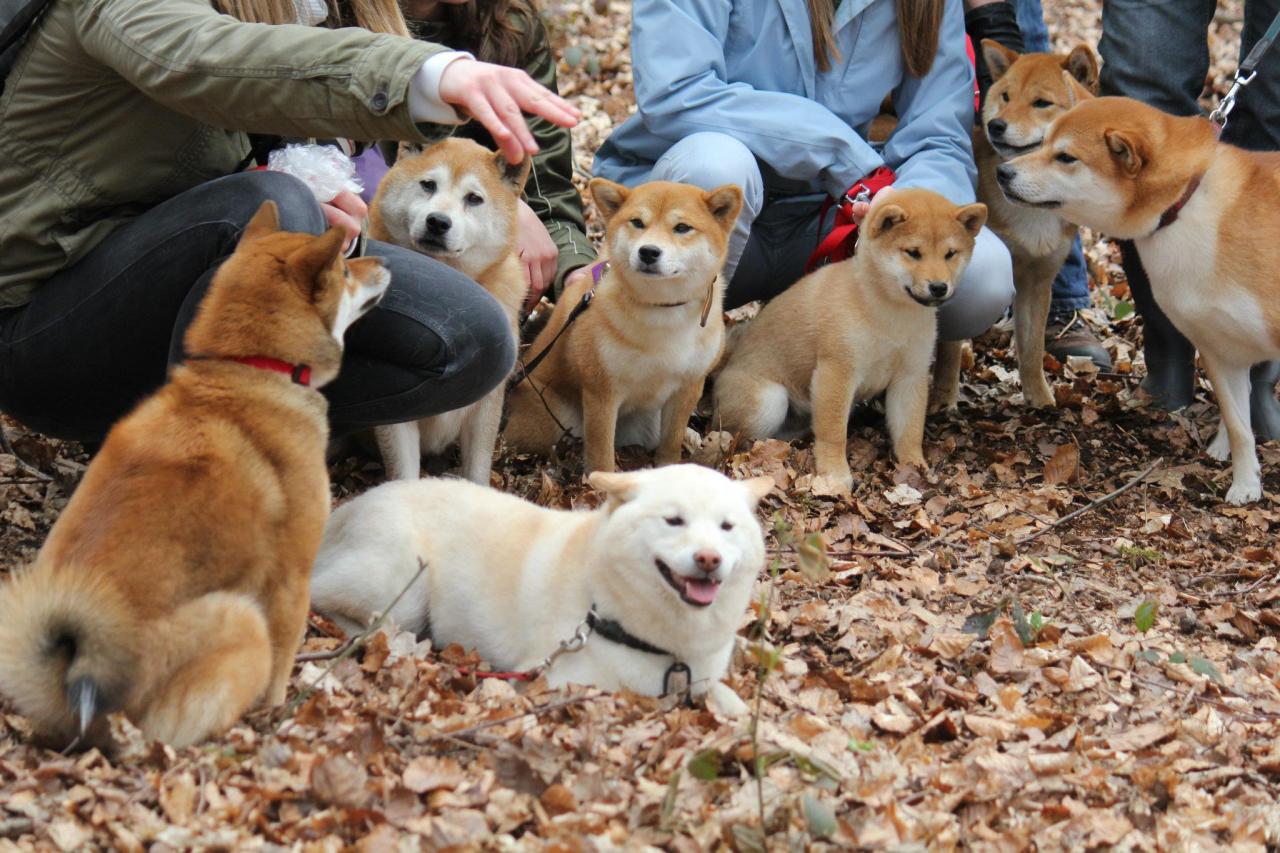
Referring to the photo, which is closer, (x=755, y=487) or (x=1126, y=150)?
(x=755, y=487)

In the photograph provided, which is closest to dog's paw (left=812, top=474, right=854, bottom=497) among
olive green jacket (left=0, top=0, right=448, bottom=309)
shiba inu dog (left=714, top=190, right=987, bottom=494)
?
shiba inu dog (left=714, top=190, right=987, bottom=494)

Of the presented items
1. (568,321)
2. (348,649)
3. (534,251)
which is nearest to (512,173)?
(534,251)

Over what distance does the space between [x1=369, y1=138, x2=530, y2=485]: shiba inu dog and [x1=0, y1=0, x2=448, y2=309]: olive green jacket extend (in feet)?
2.87

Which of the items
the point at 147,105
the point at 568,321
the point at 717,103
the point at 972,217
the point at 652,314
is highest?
the point at 147,105

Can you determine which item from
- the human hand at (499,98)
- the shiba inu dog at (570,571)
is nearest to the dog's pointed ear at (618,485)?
the shiba inu dog at (570,571)

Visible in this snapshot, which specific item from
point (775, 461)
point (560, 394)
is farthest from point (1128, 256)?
point (560, 394)

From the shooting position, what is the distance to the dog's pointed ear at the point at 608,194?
489cm

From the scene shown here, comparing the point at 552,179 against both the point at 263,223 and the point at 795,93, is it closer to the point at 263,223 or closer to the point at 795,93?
the point at 795,93

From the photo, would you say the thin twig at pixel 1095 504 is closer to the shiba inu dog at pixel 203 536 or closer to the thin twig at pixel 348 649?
the thin twig at pixel 348 649

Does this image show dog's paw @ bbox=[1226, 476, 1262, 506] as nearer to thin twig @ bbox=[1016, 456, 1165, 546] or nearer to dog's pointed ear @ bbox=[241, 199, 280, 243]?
thin twig @ bbox=[1016, 456, 1165, 546]

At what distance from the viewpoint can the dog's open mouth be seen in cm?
291

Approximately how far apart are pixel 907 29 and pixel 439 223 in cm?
234

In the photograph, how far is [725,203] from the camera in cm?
484

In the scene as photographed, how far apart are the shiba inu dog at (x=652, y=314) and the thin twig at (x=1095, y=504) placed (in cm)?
142
